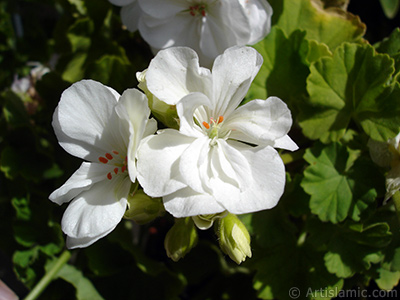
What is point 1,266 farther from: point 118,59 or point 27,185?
point 118,59

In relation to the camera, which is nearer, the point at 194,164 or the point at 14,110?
the point at 194,164

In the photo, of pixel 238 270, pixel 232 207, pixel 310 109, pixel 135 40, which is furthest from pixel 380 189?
pixel 135 40

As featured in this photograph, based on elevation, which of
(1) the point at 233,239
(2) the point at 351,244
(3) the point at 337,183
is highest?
(1) the point at 233,239

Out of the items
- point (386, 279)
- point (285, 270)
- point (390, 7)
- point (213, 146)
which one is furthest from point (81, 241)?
point (390, 7)

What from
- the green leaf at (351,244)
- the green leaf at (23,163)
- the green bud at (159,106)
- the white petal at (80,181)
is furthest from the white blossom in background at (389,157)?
the green leaf at (23,163)

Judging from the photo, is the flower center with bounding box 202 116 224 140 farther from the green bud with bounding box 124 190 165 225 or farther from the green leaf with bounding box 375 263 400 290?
the green leaf with bounding box 375 263 400 290

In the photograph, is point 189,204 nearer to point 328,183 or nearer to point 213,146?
point 213,146

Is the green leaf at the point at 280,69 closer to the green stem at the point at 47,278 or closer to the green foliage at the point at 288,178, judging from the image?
the green foliage at the point at 288,178
